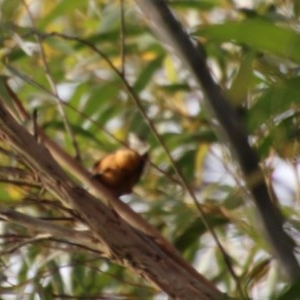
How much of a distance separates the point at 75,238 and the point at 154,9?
0.87ft

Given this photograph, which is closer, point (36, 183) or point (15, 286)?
point (36, 183)

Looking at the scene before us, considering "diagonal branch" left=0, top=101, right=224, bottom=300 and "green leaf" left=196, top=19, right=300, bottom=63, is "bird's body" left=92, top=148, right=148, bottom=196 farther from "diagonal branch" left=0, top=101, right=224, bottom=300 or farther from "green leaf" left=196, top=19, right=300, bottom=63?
"green leaf" left=196, top=19, right=300, bottom=63

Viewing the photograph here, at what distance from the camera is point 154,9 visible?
24.6 inches

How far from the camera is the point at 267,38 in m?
0.70

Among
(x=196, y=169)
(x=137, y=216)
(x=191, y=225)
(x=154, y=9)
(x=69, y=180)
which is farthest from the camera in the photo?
(x=196, y=169)

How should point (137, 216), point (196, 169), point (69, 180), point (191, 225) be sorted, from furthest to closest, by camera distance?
point (196, 169) → point (191, 225) → point (137, 216) → point (69, 180)

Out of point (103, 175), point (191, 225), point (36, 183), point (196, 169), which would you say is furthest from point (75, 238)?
point (196, 169)

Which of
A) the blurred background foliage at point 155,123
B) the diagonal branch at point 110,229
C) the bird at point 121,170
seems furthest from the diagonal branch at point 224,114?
the bird at point 121,170

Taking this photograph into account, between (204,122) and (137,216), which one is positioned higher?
(204,122)

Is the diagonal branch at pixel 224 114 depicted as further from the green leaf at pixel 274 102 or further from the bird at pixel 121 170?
the bird at pixel 121 170

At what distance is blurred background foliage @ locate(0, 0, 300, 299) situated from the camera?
0.81m

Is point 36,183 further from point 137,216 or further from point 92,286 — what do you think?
point 92,286

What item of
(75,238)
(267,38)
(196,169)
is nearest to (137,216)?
(75,238)

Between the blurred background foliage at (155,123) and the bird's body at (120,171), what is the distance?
25 mm
